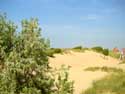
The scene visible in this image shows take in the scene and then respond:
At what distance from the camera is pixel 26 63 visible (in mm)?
7879

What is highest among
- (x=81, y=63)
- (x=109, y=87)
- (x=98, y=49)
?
(x=109, y=87)

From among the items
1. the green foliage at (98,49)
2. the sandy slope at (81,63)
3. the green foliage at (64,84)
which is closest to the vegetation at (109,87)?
the sandy slope at (81,63)

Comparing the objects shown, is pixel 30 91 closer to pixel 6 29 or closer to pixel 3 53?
pixel 3 53

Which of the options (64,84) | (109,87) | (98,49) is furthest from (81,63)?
(64,84)

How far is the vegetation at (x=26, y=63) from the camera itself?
7746 mm

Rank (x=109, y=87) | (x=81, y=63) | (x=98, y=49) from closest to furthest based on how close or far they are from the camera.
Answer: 1. (x=109, y=87)
2. (x=81, y=63)
3. (x=98, y=49)

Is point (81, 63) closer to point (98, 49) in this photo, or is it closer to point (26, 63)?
point (98, 49)

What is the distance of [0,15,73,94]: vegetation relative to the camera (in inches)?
305

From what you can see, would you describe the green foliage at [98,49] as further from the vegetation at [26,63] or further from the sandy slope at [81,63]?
the vegetation at [26,63]

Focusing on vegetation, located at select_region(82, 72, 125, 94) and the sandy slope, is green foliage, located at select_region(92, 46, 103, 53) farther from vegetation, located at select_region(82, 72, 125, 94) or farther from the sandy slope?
vegetation, located at select_region(82, 72, 125, 94)

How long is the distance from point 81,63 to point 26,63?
23696 millimetres

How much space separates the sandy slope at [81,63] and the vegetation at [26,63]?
920 cm

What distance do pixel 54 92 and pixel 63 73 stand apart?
0.54 m

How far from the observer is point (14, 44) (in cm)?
829
